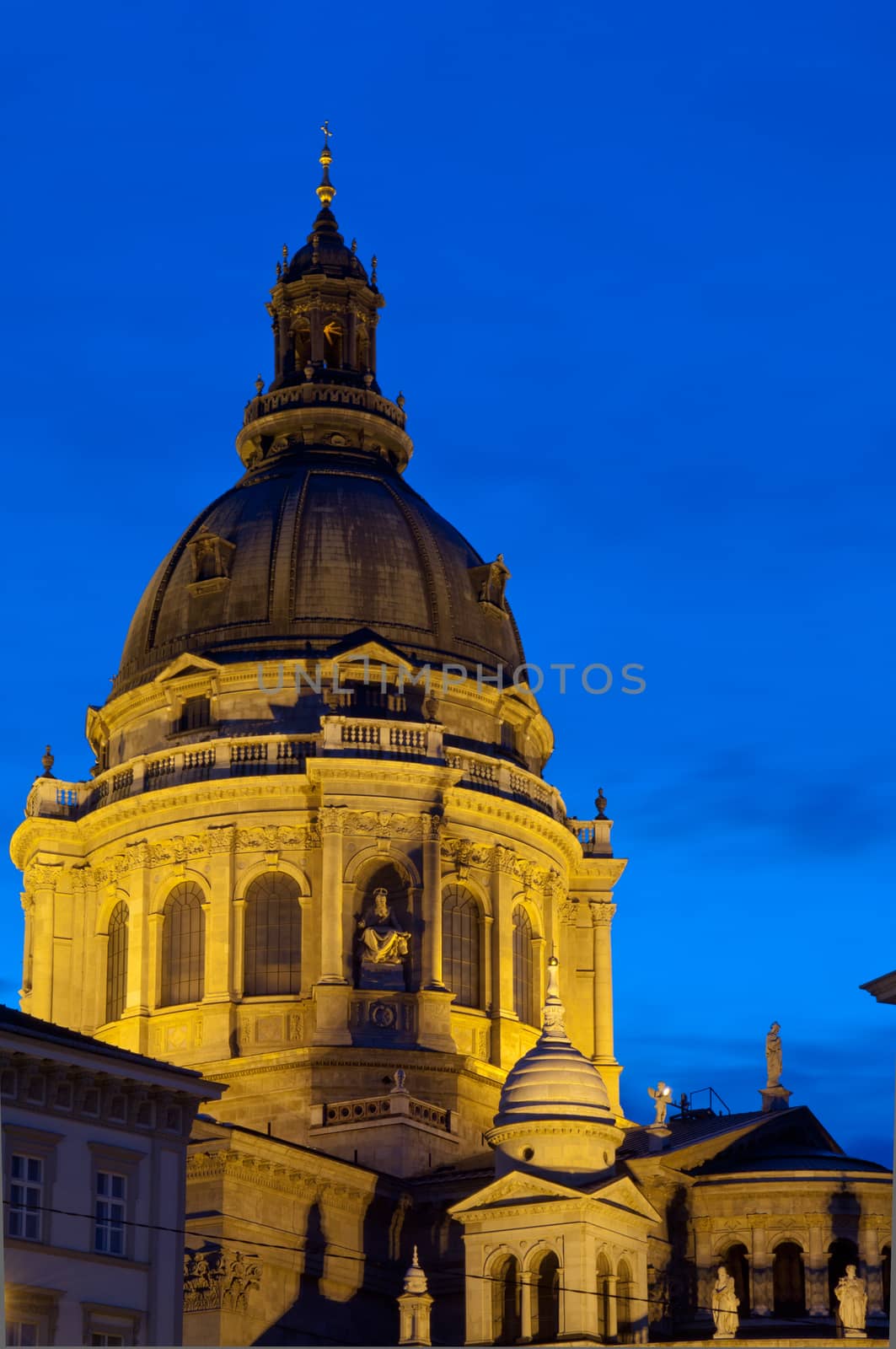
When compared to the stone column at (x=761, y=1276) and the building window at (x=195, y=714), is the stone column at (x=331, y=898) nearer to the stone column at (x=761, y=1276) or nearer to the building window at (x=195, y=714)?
the building window at (x=195, y=714)

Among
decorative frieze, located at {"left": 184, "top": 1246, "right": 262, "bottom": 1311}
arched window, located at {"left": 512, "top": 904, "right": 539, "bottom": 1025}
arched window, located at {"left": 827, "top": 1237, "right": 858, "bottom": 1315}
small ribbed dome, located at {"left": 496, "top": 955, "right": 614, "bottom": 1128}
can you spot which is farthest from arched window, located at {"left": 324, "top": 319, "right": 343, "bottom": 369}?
decorative frieze, located at {"left": 184, "top": 1246, "right": 262, "bottom": 1311}

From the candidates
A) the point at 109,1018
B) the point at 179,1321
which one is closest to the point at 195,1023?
the point at 109,1018

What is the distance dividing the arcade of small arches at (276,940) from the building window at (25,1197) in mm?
36127

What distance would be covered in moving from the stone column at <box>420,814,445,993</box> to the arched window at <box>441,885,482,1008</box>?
4.14ft

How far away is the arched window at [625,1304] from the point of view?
77.2 meters

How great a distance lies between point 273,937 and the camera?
94812mm

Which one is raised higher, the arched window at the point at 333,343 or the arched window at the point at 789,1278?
the arched window at the point at 333,343

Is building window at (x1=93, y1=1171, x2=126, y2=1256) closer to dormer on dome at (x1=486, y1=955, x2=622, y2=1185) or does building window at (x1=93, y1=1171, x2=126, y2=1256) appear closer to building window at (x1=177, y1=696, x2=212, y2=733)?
dormer on dome at (x1=486, y1=955, x2=622, y2=1185)

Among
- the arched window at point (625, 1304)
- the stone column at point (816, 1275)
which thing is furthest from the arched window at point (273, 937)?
the arched window at point (625, 1304)

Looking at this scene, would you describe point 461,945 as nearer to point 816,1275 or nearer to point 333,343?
point 816,1275

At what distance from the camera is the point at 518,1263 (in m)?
76.9

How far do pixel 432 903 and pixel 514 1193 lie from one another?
1789 centimetres

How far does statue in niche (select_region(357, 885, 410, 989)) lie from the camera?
93250 mm

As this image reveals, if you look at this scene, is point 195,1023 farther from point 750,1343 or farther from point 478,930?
point 750,1343
